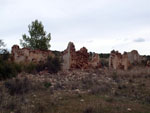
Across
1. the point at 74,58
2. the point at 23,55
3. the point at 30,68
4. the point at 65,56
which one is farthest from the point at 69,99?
the point at 23,55

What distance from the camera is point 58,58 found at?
15867 millimetres

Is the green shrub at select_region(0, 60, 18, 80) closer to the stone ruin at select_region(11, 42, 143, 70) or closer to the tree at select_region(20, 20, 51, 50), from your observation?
the stone ruin at select_region(11, 42, 143, 70)

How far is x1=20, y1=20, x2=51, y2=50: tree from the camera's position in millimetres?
25297

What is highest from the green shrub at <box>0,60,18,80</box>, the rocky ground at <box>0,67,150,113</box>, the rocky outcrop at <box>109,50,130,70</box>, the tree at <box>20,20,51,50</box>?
the tree at <box>20,20,51,50</box>

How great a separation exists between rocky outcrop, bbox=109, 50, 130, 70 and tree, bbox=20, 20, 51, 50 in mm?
9275

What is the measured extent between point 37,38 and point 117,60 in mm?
11033

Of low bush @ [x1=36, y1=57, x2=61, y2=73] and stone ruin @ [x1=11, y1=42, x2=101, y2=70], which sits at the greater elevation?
stone ruin @ [x1=11, y1=42, x2=101, y2=70]

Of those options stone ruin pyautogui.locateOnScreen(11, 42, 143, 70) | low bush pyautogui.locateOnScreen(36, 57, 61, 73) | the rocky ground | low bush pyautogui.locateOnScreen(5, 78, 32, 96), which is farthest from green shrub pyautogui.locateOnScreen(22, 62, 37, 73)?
low bush pyautogui.locateOnScreen(5, 78, 32, 96)

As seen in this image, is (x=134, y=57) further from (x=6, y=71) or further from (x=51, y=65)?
(x=6, y=71)

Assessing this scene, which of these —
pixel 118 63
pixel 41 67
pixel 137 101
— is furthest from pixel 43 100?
pixel 118 63

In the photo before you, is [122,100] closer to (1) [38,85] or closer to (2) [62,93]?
(2) [62,93]

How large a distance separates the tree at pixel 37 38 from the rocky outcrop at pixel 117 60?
927cm

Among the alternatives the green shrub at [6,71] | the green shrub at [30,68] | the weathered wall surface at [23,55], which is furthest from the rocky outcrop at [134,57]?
the green shrub at [6,71]

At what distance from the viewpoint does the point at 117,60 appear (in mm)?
19391
